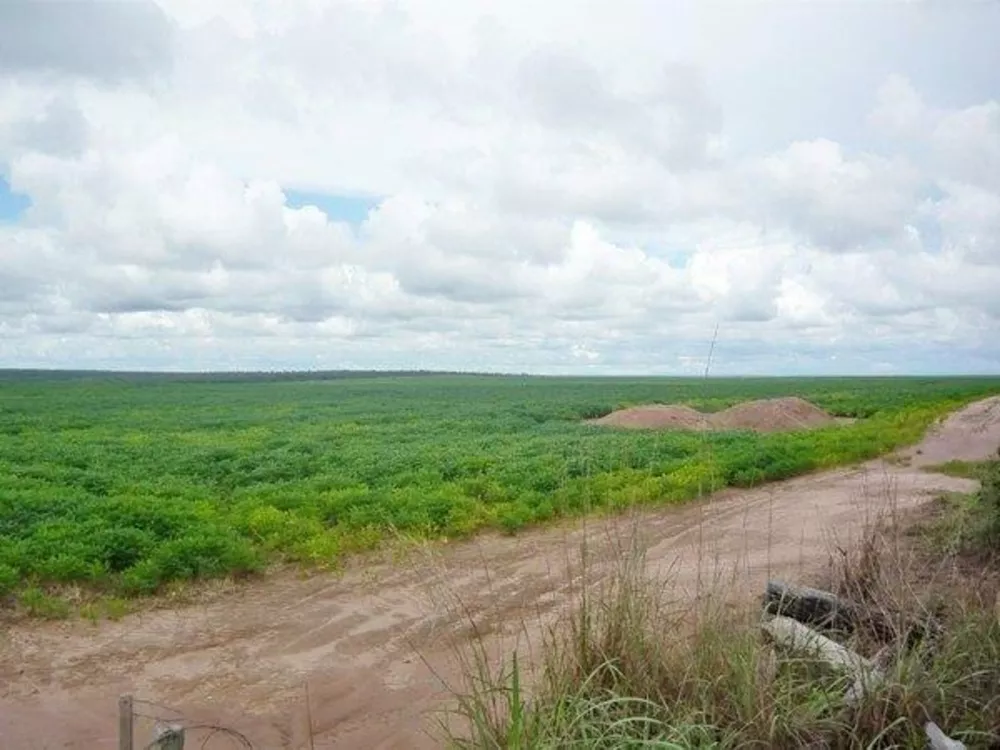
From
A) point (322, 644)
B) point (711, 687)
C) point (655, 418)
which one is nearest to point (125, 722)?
point (711, 687)

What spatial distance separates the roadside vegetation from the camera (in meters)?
4.05

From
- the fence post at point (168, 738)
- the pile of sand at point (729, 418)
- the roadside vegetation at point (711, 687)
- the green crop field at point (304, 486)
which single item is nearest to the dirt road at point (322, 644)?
the roadside vegetation at point (711, 687)

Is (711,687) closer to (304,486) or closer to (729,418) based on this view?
(304,486)

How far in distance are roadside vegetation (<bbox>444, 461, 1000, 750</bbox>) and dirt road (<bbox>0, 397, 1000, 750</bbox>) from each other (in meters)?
0.33

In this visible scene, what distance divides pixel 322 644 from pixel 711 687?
4247mm

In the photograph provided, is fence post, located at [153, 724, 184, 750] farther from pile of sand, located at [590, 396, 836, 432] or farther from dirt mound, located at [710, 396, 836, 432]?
dirt mound, located at [710, 396, 836, 432]

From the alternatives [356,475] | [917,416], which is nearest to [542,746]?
[356,475]

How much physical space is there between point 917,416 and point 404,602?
88.6 feet

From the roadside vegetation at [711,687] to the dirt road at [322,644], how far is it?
0.33 meters

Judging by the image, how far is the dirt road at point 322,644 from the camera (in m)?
5.98

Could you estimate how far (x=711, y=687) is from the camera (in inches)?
172

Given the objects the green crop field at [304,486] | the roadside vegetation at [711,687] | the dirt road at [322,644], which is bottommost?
the dirt road at [322,644]

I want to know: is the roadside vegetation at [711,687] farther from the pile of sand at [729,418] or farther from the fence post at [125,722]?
the pile of sand at [729,418]

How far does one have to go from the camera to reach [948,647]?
4.80 metres
